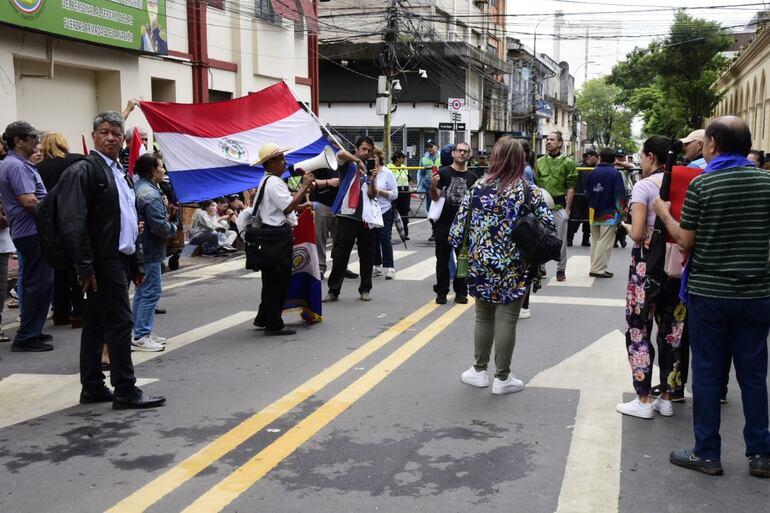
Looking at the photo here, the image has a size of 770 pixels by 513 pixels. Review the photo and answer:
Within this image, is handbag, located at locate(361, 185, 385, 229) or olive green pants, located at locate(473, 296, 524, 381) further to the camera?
handbag, located at locate(361, 185, 385, 229)

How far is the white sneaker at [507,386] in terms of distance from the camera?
615cm

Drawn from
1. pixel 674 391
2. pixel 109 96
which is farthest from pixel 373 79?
pixel 674 391

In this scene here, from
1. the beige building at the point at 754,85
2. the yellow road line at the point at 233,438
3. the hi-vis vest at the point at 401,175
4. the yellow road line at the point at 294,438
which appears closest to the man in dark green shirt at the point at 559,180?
the yellow road line at the point at 294,438

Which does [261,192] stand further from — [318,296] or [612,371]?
[612,371]

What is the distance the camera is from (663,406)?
5645 millimetres

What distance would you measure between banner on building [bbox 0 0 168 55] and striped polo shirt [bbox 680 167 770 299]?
41.2 feet

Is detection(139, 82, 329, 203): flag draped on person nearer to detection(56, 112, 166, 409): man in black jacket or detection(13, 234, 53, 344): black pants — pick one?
detection(13, 234, 53, 344): black pants

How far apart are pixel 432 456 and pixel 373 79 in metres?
40.8

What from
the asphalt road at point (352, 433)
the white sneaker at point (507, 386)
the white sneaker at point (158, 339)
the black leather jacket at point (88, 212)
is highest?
the black leather jacket at point (88, 212)

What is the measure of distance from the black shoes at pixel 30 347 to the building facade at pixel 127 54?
26.1 feet

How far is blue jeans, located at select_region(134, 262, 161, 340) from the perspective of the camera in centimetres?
761

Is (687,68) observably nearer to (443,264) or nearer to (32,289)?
(443,264)

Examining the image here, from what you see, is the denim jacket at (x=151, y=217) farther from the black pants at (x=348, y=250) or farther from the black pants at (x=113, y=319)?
the black pants at (x=348, y=250)

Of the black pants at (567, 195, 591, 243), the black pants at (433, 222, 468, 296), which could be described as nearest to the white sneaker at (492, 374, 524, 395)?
the black pants at (433, 222, 468, 296)
